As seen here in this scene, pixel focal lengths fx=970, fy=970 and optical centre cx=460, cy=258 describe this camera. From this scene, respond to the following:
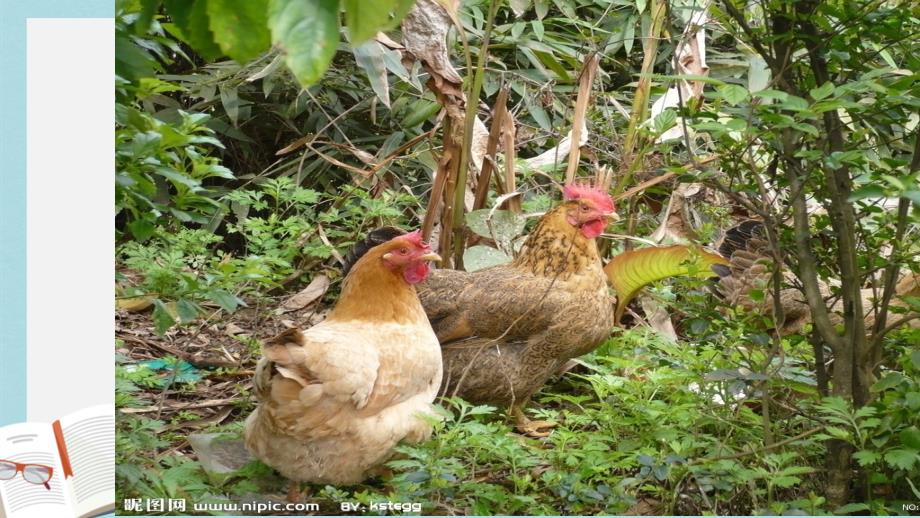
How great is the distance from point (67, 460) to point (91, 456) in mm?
36

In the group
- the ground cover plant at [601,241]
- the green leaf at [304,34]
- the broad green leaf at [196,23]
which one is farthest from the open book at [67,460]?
the green leaf at [304,34]

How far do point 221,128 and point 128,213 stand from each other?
43 cm

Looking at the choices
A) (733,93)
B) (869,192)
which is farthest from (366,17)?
(869,192)

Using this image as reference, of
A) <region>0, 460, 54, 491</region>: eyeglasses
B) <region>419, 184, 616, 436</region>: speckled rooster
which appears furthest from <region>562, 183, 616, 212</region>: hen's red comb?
<region>0, 460, 54, 491</region>: eyeglasses

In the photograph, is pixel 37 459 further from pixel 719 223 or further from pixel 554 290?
pixel 719 223

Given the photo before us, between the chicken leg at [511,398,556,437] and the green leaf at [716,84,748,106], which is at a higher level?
the green leaf at [716,84,748,106]

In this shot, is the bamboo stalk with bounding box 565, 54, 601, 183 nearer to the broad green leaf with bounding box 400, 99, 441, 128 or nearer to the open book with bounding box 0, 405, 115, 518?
the broad green leaf with bounding box 400, 99, 441, 128

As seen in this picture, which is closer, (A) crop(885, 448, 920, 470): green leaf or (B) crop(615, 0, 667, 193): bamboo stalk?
(A) crop(885, 448, 920, 470): green leaf

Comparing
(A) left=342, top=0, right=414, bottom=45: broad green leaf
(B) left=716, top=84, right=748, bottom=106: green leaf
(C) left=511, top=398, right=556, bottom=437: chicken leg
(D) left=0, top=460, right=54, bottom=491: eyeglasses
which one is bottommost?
(C) left=511, top=398, right=556, bottom=437: chicken leg

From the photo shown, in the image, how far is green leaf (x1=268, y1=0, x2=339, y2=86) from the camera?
27.3 inches

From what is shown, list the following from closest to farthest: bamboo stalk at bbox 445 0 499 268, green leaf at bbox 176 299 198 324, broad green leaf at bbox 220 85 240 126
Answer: green leaf at bbox 176 299 198 324 → broad green leaf at bbox 220 85 240 126 → bamboo stalk at bbox 445 0 499 268

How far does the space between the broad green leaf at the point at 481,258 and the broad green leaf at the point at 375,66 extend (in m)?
0.54

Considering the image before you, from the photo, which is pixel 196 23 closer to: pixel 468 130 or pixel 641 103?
pixel 468 130

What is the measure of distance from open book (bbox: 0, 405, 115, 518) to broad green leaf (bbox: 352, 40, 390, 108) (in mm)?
1040
